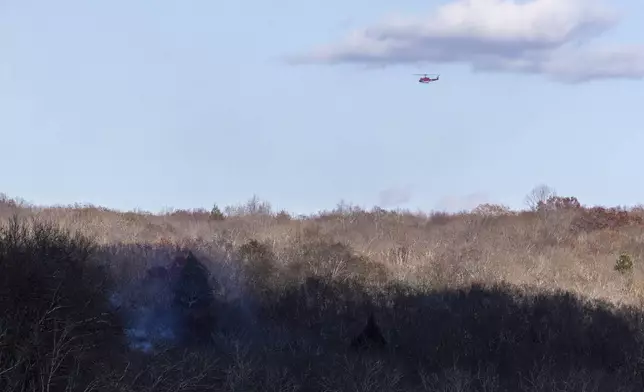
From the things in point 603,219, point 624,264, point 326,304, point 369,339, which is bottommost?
point 369,339

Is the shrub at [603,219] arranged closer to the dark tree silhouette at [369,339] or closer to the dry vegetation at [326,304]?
the dry vegetation at [326,304]

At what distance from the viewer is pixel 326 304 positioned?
31406 millimetres

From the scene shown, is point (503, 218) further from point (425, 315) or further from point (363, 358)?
point (363, 358)

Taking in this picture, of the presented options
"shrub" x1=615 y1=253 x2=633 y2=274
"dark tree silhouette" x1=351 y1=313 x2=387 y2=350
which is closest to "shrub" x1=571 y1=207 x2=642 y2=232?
"shrub" x1=615 y1=253 x2=633 y2=274

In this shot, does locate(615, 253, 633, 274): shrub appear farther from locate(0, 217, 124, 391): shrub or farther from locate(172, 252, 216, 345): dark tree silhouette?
locate(0, 217, 124, 391): shrub

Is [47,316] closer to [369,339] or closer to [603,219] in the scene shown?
[369,339]

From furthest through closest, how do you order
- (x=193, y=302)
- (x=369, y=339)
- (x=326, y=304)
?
1. (x=326, y=304)
2. (x=193, y=302)
3. (x=369, y=339)

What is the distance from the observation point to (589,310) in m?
31.5

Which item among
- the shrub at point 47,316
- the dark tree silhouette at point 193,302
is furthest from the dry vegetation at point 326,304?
the dark tree silhouette at point 193,302

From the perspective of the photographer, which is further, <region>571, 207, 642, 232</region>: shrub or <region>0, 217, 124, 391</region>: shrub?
<region>571, 207, 642, 232</region>: shrub

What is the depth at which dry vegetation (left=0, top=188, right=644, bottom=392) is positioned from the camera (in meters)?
16.1

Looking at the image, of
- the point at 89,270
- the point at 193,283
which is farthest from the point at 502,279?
the point at 89,270

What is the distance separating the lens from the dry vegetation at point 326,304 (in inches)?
632

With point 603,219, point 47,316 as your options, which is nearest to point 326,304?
point 47,316
